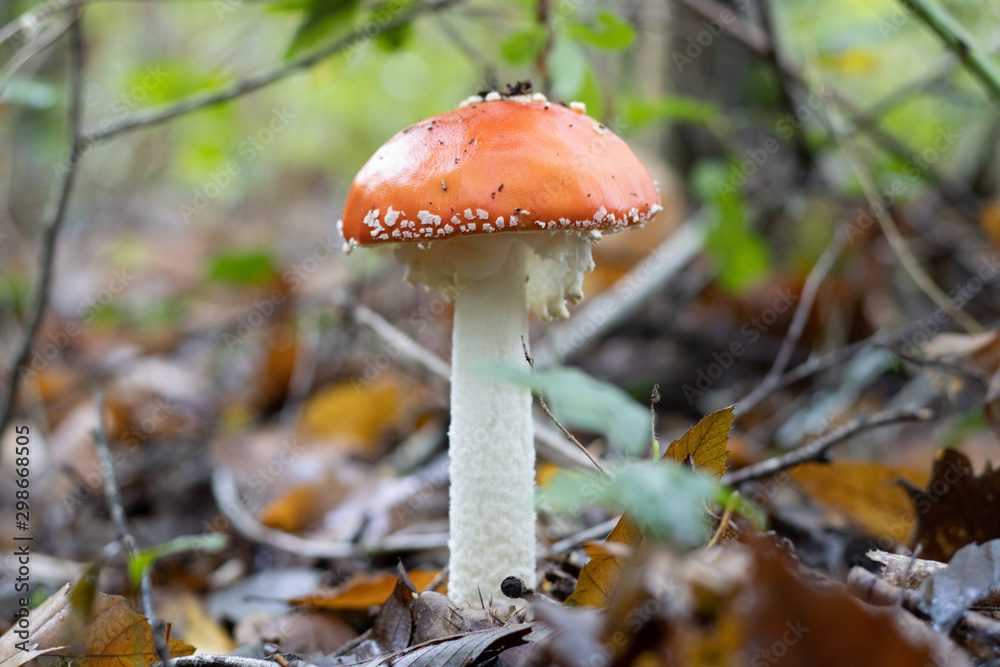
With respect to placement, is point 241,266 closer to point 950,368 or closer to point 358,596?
point 358,596

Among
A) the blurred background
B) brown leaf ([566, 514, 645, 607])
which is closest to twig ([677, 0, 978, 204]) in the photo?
the blurred background

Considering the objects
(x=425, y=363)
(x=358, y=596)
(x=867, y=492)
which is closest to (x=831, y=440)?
(x=867, y=492)

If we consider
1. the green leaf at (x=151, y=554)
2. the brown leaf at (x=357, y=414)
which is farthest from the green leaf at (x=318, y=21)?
the brown leaf at (x=357, y=414)

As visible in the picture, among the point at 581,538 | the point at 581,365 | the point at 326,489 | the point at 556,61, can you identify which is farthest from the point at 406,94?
the point at 581,538

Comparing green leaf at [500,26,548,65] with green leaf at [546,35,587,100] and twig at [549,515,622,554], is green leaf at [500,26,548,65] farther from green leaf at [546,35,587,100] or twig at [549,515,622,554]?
twig at [549,515,622,554]

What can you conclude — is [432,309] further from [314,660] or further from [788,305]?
[314,660]

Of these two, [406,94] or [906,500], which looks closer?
[906,500]
